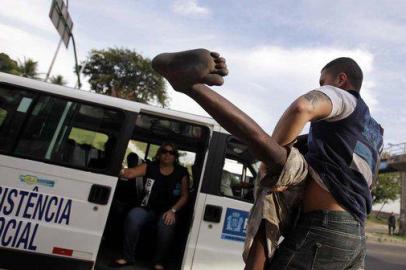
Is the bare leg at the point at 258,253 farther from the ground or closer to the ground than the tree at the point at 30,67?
closer to the ground

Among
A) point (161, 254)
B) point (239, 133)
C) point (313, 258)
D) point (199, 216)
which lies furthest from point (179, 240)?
point (239, 133)

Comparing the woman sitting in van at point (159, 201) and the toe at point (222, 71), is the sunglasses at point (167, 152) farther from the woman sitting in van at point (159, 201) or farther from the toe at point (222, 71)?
the toe at point (222, 71)

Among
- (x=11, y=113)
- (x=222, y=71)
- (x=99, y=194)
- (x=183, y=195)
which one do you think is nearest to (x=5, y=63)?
(x=11, y=113)

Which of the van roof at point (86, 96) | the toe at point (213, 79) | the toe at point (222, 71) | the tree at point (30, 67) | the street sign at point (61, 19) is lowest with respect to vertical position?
the toe at point (213, 79)

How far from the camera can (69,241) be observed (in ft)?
12.3

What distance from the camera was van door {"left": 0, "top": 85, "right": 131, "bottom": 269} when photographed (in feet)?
12.1

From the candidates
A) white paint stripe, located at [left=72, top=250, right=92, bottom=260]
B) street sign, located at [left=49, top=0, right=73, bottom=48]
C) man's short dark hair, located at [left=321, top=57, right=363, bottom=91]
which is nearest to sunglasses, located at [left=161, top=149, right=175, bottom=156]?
white paint stripe, located at [left=72, top=250, right=92, bottom=260]

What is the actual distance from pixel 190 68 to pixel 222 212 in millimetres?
2942

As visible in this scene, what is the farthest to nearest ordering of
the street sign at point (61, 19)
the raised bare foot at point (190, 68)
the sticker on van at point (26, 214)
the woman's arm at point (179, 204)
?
the street sign at point (61, 19), the woman's arm at point (179, 204), the sticker on van at point (26, 214), the raised bare foot at point (190, 68)

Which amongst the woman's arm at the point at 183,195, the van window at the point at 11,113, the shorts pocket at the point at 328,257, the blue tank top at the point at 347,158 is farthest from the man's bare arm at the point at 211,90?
the woman's arm at the point at 183,195

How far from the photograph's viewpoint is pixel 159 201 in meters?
4.64

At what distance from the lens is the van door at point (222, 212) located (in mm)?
3934

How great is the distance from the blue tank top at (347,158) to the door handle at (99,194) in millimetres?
2534

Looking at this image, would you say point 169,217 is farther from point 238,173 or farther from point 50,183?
point 50,183
